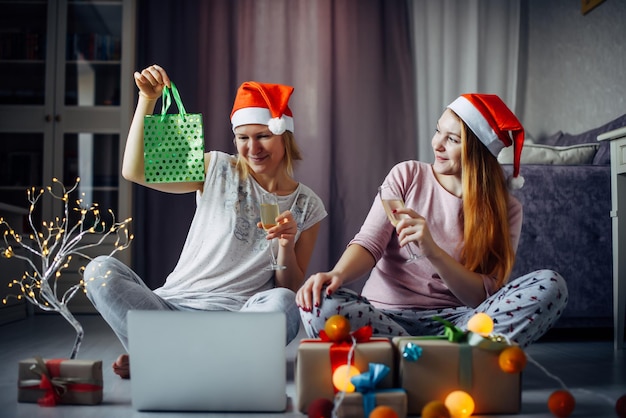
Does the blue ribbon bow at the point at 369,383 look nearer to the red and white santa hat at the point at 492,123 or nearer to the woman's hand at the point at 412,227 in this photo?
the woman's hand at the point at 412,227

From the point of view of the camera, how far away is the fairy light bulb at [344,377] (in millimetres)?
1289

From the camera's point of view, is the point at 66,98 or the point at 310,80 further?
the point at 310,80

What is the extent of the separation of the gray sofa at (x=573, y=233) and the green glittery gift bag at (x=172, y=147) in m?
1.29

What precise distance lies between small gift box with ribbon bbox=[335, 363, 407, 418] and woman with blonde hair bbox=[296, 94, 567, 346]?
1.01 feet

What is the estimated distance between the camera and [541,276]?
65.3 inches

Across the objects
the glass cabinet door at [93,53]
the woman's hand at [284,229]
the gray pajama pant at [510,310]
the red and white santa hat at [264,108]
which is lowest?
the gray pajama pant at [510,310]

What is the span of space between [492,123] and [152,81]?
0.88m

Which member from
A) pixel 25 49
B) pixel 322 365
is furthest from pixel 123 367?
pixel 25 49

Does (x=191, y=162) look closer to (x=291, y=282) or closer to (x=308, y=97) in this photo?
(x=291, y=282)

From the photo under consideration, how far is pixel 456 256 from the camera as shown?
1.83 meters

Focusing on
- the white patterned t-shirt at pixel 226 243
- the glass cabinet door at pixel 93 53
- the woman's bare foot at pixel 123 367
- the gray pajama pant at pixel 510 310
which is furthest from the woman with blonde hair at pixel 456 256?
the glass cabinet door at pixel 93 53

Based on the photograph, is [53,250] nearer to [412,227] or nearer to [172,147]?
[172,147]

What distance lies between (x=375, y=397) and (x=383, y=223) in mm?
606

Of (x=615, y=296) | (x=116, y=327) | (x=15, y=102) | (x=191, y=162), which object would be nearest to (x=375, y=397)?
(x=116, y=327)
